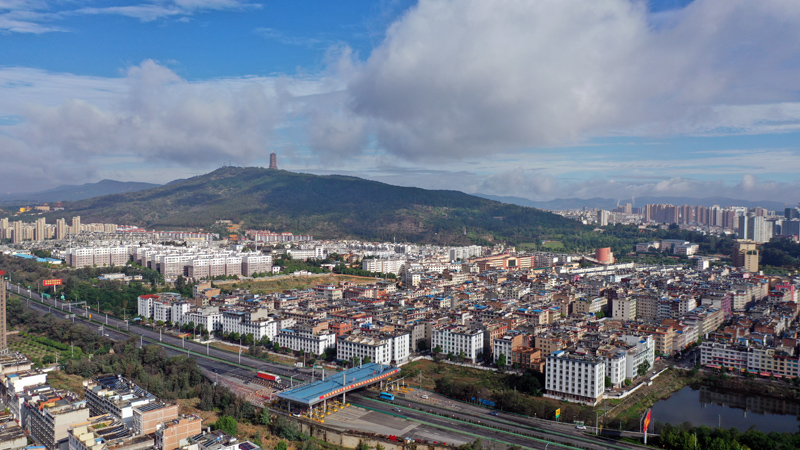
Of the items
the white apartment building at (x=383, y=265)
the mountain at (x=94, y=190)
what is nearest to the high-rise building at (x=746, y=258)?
the white apartment building at (x=383, y=265)

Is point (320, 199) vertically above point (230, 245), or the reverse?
point (320, 199)

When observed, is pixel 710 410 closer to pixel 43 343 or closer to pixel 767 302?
pixel 767 302

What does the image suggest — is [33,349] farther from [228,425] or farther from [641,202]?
[641,202]

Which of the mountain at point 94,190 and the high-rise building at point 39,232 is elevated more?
the mountain at point 94,190

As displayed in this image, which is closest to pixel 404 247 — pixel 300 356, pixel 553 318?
pixel 553 318

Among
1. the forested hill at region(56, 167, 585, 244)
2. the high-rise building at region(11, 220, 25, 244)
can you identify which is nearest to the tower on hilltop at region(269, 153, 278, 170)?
the forested hill at region(56, 167, 585, 244)

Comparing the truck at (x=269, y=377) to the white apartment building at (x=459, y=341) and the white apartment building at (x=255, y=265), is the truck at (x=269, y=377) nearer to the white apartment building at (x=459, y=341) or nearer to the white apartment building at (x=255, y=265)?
the white apartment building at (x=459, y=341)

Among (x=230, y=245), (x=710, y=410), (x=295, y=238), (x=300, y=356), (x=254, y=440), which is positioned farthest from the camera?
(x=295, y=238)
